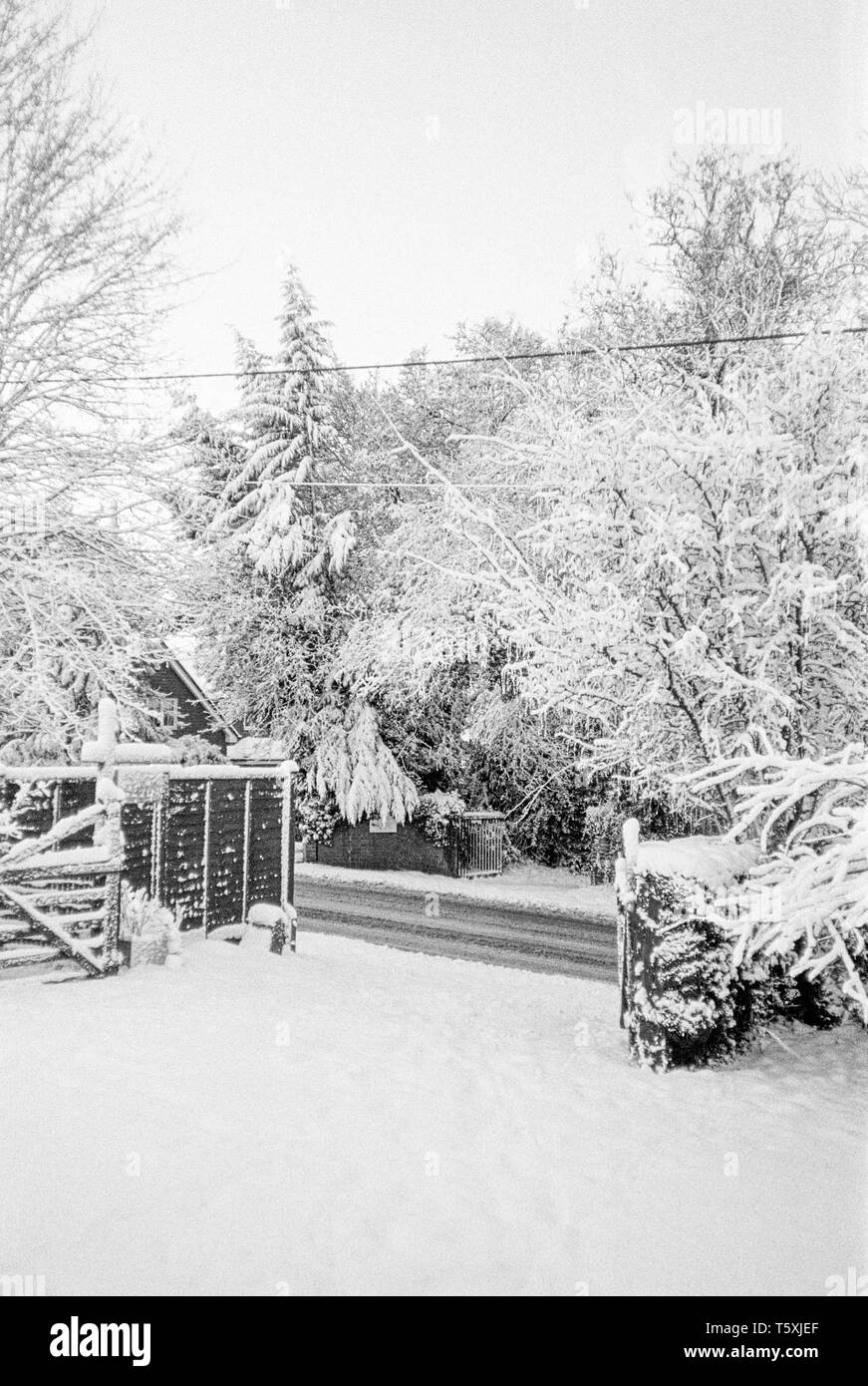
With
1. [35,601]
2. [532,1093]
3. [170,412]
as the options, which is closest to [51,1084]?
[532,1093]

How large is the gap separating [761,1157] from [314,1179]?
2.38 m

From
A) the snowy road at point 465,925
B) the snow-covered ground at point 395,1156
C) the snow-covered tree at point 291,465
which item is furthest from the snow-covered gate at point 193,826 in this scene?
the snow-covered tree at point 291,465

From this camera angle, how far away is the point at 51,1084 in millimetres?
5105

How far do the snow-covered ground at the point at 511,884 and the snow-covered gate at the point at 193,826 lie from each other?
8296 mm

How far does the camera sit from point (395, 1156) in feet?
15.1

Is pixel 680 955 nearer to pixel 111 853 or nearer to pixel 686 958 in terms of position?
pixel 686 958

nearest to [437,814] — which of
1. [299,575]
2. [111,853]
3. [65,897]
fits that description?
[299,575]

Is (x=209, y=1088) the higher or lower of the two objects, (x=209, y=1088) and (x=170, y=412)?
the lower

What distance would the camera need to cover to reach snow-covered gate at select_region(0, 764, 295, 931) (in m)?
8.09

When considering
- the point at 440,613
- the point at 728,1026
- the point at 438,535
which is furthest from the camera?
the point at 438,535

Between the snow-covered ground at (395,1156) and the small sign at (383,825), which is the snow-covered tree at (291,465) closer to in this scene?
the small sign at (383,825)

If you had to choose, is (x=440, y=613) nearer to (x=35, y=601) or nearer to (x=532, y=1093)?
(x=35, y=601)

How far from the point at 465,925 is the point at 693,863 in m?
10.4

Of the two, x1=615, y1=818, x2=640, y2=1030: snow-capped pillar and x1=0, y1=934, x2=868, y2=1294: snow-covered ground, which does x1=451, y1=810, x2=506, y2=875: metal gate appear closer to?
x1=0, y1=934, x2=868, y2=1294: snow-covered ground
